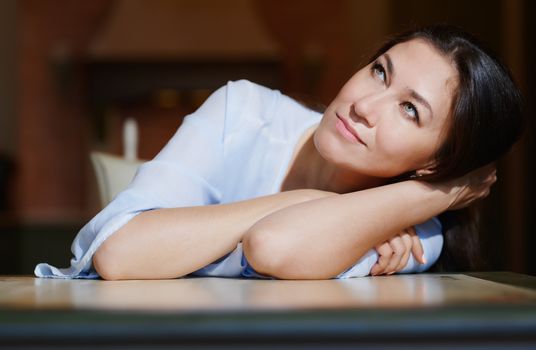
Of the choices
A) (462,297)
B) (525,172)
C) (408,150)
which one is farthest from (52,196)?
(462,297)

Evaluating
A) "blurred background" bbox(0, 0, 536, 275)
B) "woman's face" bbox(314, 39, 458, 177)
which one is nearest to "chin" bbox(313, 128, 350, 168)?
"woman's face" bbox(314, 39, 458, 177)

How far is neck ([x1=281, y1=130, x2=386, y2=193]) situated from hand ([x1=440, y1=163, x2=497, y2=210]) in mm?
149

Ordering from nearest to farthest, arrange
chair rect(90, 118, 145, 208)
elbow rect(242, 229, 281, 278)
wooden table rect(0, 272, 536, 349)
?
wooden table rect(0, 272, 536, 349) < elbow rect(242, 229, 281, 278) < chair rect(90, 118, 145, 208)

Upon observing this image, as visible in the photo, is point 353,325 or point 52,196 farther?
point 52,196

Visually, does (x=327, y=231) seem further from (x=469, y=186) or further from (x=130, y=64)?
(x=130, y=64)

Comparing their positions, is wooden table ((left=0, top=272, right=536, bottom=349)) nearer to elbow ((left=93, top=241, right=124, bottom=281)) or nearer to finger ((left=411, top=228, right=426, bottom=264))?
elbow ((left=93, top=241, right=124, bottom=281))

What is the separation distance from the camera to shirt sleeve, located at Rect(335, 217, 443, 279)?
1084mm

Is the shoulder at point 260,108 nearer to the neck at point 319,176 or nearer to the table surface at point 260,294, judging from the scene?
the neck at point 319,176

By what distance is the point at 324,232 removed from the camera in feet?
3.27

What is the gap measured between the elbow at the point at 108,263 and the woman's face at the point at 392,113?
35 cm

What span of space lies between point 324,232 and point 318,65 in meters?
4.49

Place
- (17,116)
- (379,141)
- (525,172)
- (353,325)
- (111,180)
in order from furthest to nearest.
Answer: (17,116)
(525,172)
(111,180)
(379,141)
(353,325)

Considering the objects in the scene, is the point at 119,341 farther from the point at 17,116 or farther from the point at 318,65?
the point at 17,116

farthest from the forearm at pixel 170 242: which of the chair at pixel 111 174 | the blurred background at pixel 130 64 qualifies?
the blurred background at pixel 130 64
